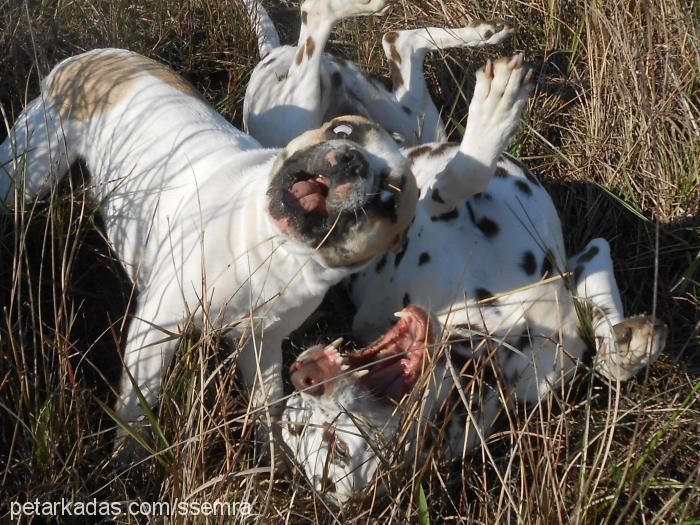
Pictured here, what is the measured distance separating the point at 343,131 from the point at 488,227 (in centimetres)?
104

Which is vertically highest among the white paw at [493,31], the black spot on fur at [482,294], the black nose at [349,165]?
the black nose at [349,165]

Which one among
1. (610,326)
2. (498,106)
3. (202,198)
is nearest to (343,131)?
(202,198)

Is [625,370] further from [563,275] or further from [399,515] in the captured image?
[399,515]

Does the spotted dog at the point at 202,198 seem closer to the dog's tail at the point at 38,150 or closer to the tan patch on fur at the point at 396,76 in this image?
the dog's tail at the point at 38,150

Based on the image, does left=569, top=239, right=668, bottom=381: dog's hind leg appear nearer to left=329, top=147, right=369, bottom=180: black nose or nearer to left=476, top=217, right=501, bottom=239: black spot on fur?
left=476, top=217, right=501, bottom=239: black spot on fur

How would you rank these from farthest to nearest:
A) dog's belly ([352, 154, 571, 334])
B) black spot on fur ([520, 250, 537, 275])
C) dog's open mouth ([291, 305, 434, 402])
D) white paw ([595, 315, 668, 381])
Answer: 1. black spot on fur ([520, 250, 537, 275])
2. dog's belly ([352, 154, 571, 334])
3. white paw ([595, 315, 668, 381])
4. dog's open mouth ([291, 305, 434, 402])

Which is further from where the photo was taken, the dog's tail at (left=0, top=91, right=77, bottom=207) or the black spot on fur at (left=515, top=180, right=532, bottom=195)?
the black spot on fur at (left=515, top=180, right=532, bottom=195)

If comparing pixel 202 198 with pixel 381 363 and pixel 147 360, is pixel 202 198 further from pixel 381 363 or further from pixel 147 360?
pixel 381 363

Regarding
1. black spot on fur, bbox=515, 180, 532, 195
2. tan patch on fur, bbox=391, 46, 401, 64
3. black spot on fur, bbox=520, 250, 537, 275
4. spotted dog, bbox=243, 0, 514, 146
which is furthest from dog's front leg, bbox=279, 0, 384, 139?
black spot on fur, bbox=520, 250, 537, 275

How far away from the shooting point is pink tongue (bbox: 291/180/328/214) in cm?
291

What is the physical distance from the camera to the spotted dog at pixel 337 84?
4535 mm

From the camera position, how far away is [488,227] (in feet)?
12.8

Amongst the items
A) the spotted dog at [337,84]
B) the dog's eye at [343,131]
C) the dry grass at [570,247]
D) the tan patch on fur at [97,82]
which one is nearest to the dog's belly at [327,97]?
the spotted dog at [337,84]

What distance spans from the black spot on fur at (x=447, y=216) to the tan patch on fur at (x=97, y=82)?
1.18 metres
